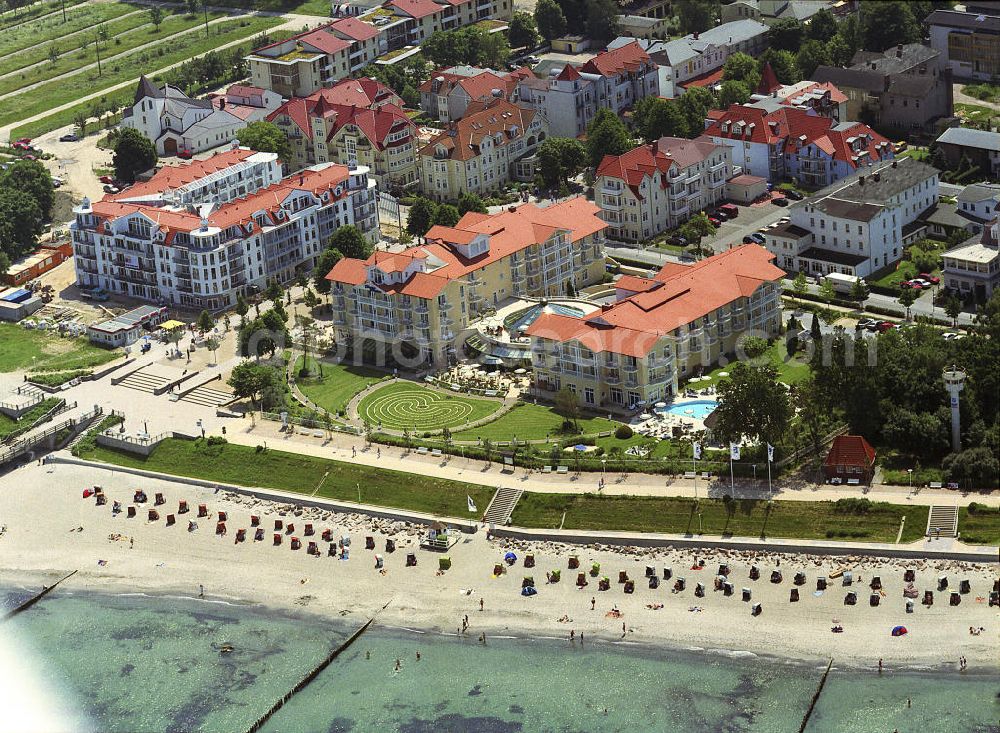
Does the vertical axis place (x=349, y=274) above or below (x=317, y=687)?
above

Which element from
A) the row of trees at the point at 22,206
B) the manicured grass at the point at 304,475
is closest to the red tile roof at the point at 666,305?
the manicured grass at the point at 304,475

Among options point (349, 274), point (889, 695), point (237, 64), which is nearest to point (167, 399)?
point (349, 274)

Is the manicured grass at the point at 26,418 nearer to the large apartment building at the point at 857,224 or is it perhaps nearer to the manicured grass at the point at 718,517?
the manicured grass at the point at 718,517

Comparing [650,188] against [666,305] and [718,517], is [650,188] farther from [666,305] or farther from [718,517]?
[718,517]

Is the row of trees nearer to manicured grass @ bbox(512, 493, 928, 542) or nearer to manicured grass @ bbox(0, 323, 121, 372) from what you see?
manicured grass @ bbox(0, 323, 121, 372)

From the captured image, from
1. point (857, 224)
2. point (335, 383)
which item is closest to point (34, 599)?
point (335, 383)

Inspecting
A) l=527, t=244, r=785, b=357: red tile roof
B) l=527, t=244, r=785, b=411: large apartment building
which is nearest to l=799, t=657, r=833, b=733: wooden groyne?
l=527, t=244, r=785, b=411: large apartment building

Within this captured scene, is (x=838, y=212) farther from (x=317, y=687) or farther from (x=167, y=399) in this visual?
(x=317, y=687)
